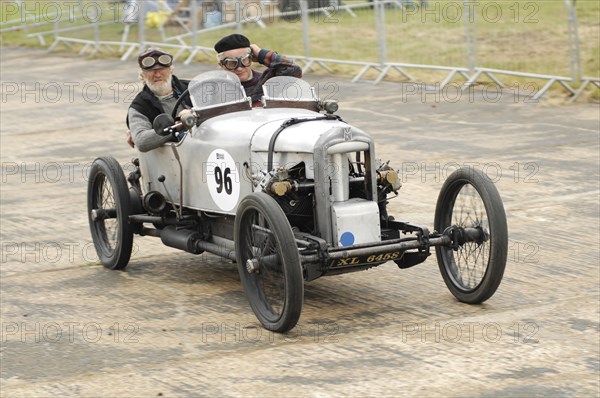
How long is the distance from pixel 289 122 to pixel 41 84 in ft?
45.1

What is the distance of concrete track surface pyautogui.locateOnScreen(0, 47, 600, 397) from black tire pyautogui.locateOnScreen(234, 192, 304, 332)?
6.0 inches

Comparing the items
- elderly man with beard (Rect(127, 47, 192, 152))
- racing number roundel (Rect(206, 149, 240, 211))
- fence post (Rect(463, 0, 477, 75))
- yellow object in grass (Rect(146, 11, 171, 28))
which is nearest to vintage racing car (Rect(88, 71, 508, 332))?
racing number roundel (Rect(206, 149, 240, 211))

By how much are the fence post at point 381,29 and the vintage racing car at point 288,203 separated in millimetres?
10808

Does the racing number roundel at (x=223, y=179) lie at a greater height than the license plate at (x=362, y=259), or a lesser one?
greater

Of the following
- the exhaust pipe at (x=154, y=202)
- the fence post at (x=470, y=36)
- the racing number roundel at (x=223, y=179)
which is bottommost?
the exhaust pipe at (x=154, y=202)

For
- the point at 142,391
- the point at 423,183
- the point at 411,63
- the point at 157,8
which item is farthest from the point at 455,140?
the point at 157,8

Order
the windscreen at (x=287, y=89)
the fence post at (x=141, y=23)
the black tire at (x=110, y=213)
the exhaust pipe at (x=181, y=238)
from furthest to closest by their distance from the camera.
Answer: the fence post at (x=141, y=23)
the black tire at (x=110, y=213)
the windscreen at (x=287, y=89)
the exhaust pipe at (x=181, y=238)

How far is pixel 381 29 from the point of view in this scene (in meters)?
19.1

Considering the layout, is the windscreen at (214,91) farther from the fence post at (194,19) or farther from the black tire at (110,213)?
the fence post at (194,19)

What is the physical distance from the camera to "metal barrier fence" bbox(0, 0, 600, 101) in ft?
56.1

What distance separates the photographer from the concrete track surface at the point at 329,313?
625cm

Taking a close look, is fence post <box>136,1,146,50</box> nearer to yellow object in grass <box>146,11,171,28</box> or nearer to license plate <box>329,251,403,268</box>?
yellow object in grass <box>146,11,171,28</box>

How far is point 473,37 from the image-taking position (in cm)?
1764

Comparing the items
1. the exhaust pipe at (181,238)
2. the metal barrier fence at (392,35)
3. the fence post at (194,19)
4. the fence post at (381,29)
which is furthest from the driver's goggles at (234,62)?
the fence post at (194,19)
